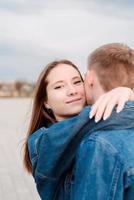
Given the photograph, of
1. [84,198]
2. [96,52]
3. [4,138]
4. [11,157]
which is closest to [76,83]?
[96,52]

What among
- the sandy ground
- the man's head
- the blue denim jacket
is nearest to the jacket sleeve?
the blue denim jacket

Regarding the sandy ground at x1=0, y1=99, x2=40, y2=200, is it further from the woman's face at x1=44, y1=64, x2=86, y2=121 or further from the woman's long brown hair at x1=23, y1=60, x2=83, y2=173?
the woman's face at x1=44, y1=64, x2=86, y2=121

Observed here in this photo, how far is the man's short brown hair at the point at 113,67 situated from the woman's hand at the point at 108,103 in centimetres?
3

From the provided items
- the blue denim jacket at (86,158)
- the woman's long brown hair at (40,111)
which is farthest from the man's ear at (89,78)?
the woman's long brown hair at (40,111)

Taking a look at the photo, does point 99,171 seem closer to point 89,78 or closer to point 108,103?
point 108,103

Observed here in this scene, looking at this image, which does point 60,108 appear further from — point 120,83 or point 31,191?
point 31,191

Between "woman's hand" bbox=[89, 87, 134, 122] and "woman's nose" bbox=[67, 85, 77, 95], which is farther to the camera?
"woman's nose" bbox=[67, 85, 77, 95]

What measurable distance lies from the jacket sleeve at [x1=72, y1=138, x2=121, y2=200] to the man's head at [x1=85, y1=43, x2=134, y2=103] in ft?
0.82

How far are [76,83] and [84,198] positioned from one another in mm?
716

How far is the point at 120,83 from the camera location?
214cm

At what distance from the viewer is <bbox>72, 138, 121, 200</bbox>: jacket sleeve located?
76.9 inches

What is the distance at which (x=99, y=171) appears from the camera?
6.41 ft

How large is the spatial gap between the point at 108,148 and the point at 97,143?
40 millimetres

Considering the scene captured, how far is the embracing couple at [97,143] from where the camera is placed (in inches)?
77.3
